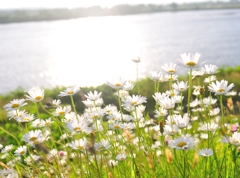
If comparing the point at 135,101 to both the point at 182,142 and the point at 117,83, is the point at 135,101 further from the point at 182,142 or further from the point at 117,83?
the point at 182,142

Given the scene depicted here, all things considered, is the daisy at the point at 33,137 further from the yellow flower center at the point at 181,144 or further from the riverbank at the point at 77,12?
the riverbank at the point at 77,12

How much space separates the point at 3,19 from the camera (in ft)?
241

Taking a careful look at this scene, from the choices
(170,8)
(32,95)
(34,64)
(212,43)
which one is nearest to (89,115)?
(32,95)

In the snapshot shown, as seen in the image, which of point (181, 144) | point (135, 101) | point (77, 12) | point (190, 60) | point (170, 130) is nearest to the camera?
point (181, 144)

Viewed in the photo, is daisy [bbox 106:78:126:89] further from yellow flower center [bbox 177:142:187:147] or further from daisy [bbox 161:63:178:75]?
yellow flower center [bbox 177:142:187:147]

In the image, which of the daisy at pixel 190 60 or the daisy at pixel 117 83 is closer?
the daisy at pixel 190 60

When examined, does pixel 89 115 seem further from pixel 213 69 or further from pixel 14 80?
pixel 14 80

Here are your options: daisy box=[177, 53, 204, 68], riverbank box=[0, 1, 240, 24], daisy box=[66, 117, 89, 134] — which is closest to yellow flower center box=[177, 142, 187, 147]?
daisy box=[177, 53, 204, 68]

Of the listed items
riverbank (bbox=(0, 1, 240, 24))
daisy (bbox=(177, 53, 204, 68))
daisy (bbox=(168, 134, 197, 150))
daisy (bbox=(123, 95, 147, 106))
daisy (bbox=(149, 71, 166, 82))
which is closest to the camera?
daisy (bbox=(168, 134, 197, 150))

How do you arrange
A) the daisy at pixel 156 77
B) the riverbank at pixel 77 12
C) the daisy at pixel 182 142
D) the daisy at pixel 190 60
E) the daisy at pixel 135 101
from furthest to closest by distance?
the riverbank at pixel 77 12 < the daisy at pixel 156 77 < the daisy at pixel 135 101 < the daisy at pixel 190 60 < the daisy at pixel 182 142

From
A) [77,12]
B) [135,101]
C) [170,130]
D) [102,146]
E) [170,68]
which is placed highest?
[170,68]

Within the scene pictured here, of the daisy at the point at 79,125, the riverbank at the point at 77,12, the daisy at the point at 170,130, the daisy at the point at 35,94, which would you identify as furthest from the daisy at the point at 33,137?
the riverbank at the point at 77,12

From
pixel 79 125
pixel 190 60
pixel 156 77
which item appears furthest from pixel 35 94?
pixel 190 60

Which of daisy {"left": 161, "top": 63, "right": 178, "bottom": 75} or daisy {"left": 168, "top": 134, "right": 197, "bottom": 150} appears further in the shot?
daisy {"left": 161, "top": 63, "right": 178, "bottom": 75}
